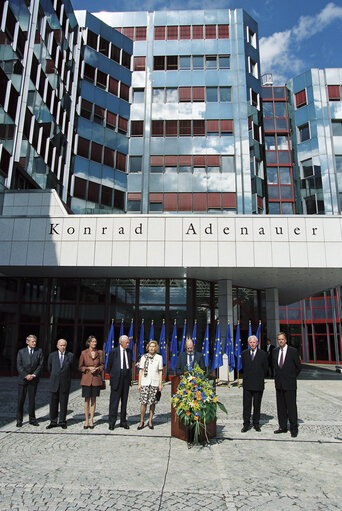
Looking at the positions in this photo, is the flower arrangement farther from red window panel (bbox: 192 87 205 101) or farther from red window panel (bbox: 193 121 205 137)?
red window panel (bbox: 192 87 205 101)

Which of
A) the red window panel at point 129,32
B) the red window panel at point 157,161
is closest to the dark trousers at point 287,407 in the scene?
the red window panel at point 157,161

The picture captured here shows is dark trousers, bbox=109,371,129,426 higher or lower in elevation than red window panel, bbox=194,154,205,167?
lower

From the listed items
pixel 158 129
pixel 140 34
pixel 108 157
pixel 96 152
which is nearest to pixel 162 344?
pixel 108 157

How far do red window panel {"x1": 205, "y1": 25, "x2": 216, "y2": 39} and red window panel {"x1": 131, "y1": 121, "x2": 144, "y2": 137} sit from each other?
9.76m

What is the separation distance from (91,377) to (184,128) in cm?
2533

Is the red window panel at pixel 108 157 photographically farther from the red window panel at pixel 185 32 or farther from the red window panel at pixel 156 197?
the red window panel at pixel 185 32

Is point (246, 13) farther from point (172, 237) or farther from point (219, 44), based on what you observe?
point (172, 237)

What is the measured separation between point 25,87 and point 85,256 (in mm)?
10740

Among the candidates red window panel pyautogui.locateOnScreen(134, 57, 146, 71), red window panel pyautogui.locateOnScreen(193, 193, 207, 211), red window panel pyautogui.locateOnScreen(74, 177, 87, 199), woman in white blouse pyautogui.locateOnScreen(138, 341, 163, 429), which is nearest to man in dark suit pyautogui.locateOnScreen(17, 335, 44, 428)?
woman in white blouse pyautogui.locateOnScreen(138, 341, 163, 429)

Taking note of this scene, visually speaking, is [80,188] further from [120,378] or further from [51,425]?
[51,425]

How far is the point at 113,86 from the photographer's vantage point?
30.6 m

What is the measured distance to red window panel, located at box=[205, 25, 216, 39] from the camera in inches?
1243

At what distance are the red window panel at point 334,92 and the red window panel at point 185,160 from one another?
59.4 feet

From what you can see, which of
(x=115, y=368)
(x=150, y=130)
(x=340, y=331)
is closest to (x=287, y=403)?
(x=115, y=368)
